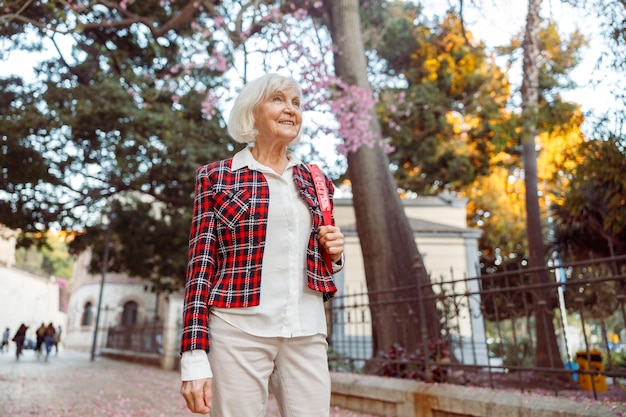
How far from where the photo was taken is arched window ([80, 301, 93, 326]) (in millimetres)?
35594

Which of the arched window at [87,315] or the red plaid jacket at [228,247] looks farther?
the arched window at [87,315]

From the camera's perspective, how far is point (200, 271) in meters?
1.66

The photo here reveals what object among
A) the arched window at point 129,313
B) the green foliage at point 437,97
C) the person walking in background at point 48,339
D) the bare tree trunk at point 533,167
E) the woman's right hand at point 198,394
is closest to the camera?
the woman's right hand at point 198,394

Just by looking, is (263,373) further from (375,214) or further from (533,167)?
(533,167)

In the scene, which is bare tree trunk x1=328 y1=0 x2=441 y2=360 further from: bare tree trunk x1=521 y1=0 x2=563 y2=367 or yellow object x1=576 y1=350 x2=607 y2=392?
yellow object x1=576 y1=350 x2=607 y2=392

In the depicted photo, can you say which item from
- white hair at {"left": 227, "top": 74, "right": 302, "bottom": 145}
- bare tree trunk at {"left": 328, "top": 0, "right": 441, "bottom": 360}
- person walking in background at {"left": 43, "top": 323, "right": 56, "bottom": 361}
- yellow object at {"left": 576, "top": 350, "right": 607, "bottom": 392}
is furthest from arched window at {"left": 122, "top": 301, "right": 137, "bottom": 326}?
white hair at {"left": 227, "top": 74, "right": 302, "bottom": 145}

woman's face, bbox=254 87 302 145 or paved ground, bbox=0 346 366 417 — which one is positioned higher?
woman's face, bbox=254 87 302 145

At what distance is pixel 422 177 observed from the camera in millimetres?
15570

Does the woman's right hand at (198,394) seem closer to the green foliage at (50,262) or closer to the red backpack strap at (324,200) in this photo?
the red backpack strap at (324,200)

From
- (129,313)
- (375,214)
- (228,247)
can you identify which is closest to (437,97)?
(375,214)

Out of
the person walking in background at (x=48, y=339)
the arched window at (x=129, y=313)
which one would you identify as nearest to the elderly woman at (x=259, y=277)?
the person walking in background at (x=48, y=339)

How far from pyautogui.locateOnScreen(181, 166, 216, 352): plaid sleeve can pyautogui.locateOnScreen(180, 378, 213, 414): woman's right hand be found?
0.10 metres

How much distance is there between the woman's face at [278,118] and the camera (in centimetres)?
189

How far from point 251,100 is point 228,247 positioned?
0.60 m
